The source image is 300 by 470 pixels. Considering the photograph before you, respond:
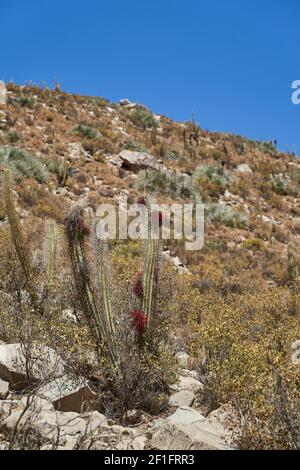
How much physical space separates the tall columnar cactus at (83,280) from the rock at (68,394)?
0.67 meters

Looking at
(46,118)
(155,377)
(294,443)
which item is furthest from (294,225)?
(294,443)

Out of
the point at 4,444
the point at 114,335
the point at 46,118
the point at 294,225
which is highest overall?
the point at 46,118

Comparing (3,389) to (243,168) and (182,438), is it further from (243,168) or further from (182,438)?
(243,168)

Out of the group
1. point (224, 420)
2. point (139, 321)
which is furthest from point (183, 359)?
point (224, 420)

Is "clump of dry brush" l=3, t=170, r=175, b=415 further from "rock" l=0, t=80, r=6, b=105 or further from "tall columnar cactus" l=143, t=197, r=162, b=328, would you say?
"rock" l=0, t=80, r=6, b=105

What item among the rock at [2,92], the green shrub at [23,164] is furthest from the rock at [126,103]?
the green shrub at [23,164]

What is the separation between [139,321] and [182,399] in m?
0.94

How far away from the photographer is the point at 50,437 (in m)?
3.42

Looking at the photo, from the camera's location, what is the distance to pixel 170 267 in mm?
10281

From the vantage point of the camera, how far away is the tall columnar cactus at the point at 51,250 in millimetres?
7418

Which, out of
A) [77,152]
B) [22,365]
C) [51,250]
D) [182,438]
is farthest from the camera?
[77,152]
